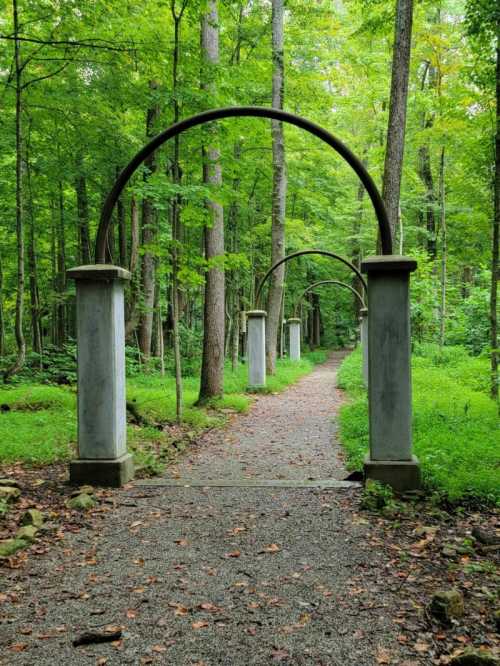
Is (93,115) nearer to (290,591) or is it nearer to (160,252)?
(160,252)

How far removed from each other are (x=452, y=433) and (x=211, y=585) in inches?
170

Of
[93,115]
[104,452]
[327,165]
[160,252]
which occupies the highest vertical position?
[327,165]

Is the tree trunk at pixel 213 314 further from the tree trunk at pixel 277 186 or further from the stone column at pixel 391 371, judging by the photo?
the stone column at pixel 391 371

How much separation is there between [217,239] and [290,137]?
1011 centimetres

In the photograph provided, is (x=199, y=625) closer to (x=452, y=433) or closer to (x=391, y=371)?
(x=391, y=371)

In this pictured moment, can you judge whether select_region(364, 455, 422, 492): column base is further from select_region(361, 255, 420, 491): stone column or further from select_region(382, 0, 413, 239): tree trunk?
select_region(382, 0, 413, 239): tree trunk

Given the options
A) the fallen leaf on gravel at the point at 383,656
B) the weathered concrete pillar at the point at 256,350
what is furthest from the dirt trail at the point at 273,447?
the fallen leaf on gravel at the point at 383,656

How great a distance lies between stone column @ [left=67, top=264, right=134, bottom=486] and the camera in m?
5.48

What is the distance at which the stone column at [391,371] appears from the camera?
516cm

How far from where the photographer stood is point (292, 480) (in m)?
5.87

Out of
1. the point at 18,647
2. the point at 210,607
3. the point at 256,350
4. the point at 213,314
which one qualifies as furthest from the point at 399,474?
the point at 256,350

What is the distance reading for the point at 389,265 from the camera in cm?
514

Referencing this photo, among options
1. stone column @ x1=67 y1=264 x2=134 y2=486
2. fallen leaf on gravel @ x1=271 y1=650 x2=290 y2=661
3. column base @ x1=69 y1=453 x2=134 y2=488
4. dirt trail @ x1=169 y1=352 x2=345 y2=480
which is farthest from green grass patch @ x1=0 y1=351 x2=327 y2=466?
A: fallen leaf on gravel @ x1=271 y1=650 x2=290 y2=661

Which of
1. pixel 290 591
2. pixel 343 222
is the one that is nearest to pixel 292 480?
pixel 290 591
